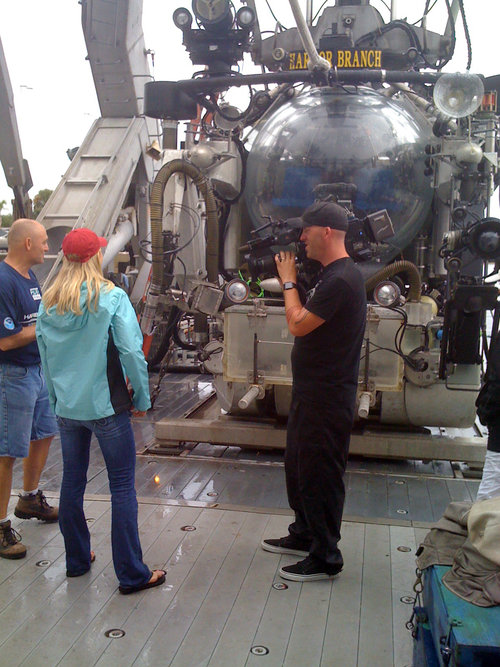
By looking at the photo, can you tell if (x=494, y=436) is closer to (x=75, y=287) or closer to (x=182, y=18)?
(x=75, y=287)

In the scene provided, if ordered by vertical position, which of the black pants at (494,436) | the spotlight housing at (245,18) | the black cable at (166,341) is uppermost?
the spotlight housing at (245,18)

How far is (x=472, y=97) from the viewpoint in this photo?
4.73m

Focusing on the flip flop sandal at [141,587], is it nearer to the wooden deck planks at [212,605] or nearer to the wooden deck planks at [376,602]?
the wooden deck planks at [212,605]

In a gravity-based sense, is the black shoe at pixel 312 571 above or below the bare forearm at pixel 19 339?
below

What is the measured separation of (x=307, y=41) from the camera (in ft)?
15.5

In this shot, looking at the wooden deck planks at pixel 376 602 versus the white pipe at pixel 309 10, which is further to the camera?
the white pipe at pixel 309 10

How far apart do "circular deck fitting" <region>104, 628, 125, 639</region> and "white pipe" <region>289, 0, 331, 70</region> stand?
3.42 metres

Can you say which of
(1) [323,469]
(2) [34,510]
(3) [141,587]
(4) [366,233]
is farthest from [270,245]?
(2) [34,510]

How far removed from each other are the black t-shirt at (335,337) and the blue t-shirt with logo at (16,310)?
1.48 meters

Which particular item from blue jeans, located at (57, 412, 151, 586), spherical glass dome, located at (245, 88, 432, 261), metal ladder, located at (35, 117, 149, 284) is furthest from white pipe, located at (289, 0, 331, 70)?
metal ladder, located at (35, 117, 149, 284)

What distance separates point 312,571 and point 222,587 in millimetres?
439

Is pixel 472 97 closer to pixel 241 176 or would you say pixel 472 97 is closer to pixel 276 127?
pixel 276 127

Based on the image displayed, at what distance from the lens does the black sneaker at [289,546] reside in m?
3.77

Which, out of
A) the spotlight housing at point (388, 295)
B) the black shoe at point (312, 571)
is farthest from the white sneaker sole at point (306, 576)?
the spotlight housing at point (388, 295)
